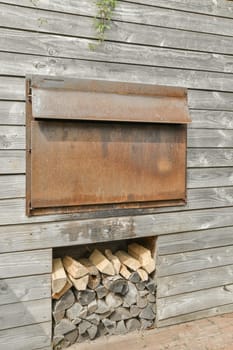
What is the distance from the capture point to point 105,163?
7.48ft

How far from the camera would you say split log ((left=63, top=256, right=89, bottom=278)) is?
2311 mm

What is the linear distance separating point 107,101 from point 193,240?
127 cm

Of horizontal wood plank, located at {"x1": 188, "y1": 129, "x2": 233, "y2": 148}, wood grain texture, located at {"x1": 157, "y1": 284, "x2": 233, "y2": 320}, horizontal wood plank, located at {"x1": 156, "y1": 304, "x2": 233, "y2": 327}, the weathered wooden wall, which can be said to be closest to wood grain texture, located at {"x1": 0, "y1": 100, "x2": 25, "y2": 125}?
the weathered wooden wall

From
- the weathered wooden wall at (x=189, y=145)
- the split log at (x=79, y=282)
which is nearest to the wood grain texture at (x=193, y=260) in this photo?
the weathered wooden wall at (x=189, y=145)

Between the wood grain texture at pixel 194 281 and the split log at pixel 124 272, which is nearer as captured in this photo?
the split log at pixel 124 272

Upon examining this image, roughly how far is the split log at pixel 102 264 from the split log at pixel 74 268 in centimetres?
12

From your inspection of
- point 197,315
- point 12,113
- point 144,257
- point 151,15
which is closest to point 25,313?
point 144,257

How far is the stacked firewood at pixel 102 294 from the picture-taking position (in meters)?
2.31

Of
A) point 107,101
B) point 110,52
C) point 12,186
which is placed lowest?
point 12,186

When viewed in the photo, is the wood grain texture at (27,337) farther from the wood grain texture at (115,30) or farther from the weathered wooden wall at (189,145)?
the wood grain texture at (115,30)

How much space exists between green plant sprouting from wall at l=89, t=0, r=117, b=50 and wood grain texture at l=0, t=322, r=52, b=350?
1856 millimetres

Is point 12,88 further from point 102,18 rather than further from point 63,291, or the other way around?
point 63,291

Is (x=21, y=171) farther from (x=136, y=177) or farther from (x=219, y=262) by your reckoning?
(x=219, y=262)

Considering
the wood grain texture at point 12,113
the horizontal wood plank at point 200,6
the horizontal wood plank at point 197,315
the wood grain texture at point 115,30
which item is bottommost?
the horizontal wood plank at point 197,315
